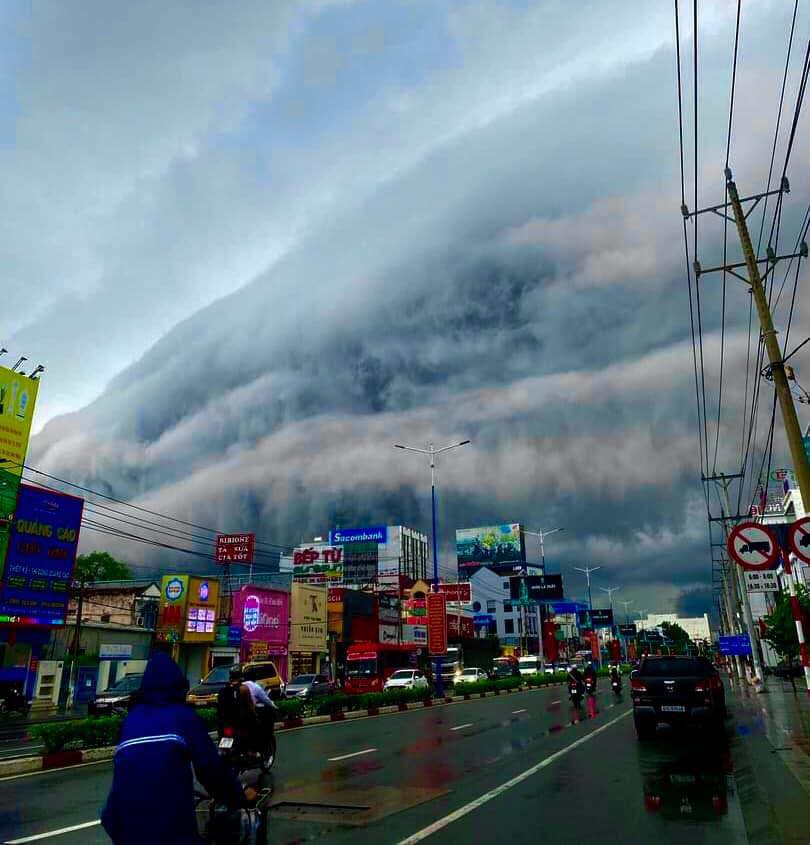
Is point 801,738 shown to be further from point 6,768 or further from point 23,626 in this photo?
point 23,626

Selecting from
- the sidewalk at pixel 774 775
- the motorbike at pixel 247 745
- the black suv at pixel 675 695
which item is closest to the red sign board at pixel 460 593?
the sidewalk at pixel 774 775

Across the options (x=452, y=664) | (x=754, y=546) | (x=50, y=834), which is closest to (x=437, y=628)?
(x=754, y=546)

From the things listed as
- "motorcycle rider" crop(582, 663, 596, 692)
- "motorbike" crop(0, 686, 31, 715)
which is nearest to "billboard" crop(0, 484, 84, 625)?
"motorbike" crop(0, 686, 31, 715)

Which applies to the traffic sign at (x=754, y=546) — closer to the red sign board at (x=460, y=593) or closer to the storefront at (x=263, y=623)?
the storefront at (x=263, y=623)

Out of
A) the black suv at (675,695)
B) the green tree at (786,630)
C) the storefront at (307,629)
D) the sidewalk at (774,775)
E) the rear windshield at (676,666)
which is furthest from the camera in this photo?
the storefront at (307,629)

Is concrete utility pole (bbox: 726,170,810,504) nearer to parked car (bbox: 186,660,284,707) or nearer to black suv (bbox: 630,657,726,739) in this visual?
black suv (bbox: 630,657,726,739)

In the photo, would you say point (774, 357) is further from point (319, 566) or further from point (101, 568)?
point (319, 566)
